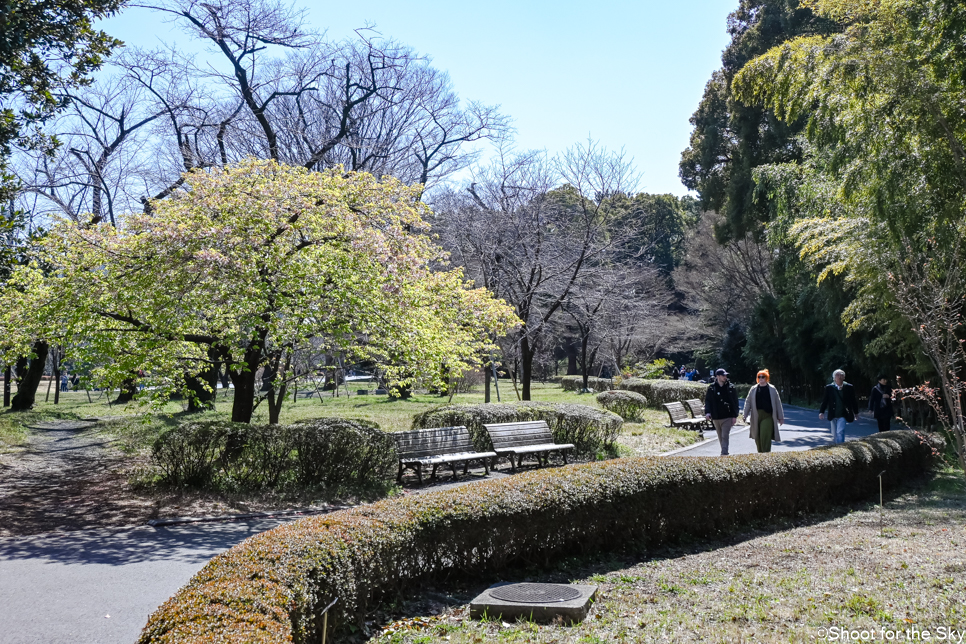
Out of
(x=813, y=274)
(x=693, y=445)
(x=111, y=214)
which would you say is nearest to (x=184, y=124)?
(x=111, y=214)

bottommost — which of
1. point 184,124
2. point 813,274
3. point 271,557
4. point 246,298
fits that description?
point 271,557

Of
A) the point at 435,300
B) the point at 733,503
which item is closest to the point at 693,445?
the point at 435,300

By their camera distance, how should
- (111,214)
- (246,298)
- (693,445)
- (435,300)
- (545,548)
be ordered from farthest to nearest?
(111,214) → (693,445) → (435,300) → (246,298) → (545,548)

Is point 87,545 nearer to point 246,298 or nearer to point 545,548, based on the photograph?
point 246,298

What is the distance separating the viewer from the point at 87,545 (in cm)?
726

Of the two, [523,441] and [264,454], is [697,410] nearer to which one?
[523,441]

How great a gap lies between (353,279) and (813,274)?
→ 18.0 m

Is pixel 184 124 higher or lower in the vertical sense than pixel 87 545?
higher

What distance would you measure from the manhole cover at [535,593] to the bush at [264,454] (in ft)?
17.4

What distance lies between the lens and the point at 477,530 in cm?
575

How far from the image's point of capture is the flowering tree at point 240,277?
9969 mm

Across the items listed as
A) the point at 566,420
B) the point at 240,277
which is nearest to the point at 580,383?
the point at 566,420

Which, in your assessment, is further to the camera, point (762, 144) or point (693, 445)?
point (762, 144)

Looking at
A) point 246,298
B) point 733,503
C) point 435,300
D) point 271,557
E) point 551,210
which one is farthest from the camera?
point 551,210
